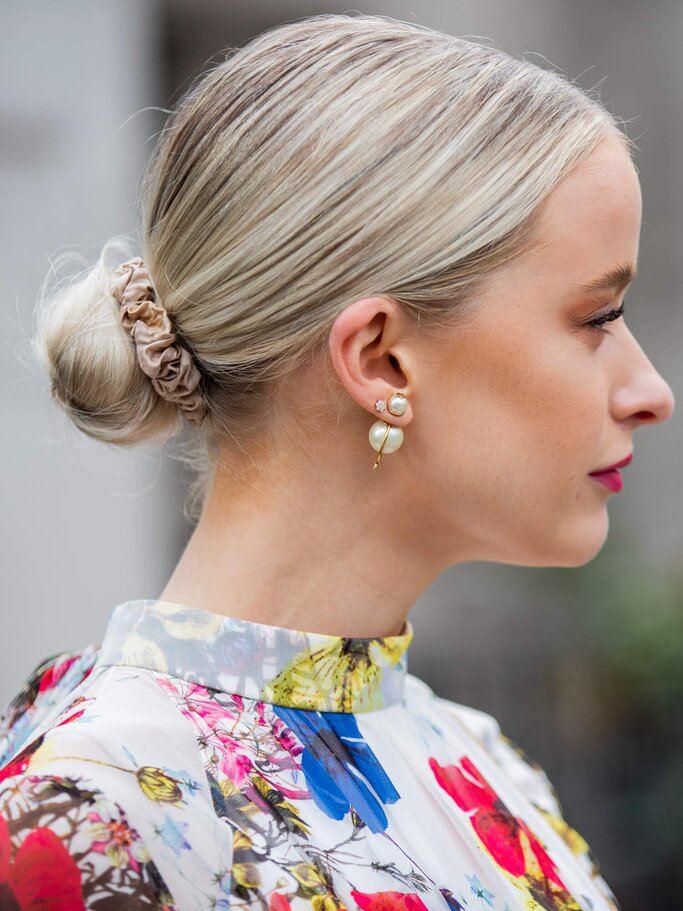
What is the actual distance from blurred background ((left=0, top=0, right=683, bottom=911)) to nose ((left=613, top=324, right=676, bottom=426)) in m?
1.32

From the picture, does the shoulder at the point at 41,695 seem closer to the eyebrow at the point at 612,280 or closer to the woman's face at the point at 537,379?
the woman's face at the point at 537,379

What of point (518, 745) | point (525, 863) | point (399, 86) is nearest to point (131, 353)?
point (399, 86)

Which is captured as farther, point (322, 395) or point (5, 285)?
point (5, 285)

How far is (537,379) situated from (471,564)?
2.82 meters

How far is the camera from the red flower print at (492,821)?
1105mm

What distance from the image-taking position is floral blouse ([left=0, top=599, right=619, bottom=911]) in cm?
81

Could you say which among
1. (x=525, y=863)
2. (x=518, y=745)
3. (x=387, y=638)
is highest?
(x=387, y=638)

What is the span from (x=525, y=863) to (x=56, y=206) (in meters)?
2.17

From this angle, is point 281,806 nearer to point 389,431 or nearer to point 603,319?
point 389,431

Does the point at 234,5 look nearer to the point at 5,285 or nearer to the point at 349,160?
the point at 5,285

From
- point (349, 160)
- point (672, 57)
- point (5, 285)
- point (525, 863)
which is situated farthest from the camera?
point (672, 57)

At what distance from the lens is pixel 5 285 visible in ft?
8.39

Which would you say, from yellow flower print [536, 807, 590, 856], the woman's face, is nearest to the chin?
the woman's face

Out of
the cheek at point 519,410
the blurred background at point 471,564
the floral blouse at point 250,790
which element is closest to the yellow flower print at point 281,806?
the floral blouse at point 250,790
